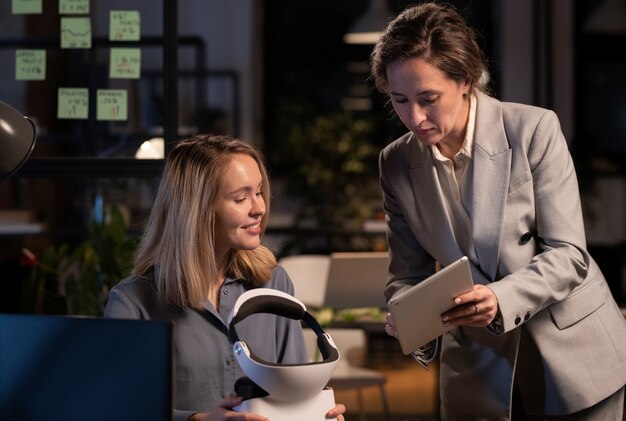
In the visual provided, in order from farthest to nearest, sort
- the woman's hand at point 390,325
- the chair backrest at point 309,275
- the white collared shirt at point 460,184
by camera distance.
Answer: the chair backrest at point 309,275, the white collared shirt at point 460,184, the woman's hand at point 390,325

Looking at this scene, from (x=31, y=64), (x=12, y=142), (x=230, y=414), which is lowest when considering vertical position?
(x=230, y=414)

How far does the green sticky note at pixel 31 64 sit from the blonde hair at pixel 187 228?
132cm

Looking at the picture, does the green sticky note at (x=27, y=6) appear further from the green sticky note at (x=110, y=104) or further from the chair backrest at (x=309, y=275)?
the chair backrest at (x=309, y=275)

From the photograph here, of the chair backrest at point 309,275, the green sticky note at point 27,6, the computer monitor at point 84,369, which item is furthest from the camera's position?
the chair backrest at point 309,275

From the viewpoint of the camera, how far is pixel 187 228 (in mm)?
1838

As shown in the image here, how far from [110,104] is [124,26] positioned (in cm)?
25

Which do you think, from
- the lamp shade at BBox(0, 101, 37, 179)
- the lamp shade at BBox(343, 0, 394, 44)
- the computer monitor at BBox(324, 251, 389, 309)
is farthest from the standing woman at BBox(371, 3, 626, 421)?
the lamp shade at BBox(343, 0, 394, 44)

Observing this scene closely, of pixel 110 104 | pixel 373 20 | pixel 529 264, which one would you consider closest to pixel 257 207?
pixel 529 264

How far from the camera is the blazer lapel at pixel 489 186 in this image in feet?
6.40

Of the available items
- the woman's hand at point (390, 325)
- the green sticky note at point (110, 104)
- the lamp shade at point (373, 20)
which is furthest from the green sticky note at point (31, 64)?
the lamp shade at point (373, 20)

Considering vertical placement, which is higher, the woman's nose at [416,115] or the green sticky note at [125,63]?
the green sticky note at [125,63]

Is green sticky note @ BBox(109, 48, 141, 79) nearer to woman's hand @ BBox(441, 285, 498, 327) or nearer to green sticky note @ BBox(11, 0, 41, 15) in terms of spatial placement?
green sticky note @ BBox(11, 0, 41, 15)

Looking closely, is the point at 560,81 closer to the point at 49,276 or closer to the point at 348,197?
the point at 348,197

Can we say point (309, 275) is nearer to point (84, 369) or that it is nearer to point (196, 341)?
point (196, 341)
